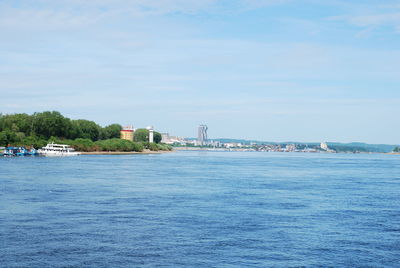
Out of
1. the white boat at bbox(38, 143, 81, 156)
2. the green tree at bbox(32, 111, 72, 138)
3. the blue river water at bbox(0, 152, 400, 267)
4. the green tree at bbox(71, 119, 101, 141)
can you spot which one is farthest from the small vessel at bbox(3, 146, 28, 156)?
the blue river water at bbox(0, 152, 400, 267)

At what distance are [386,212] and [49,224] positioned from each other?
23.5 meters

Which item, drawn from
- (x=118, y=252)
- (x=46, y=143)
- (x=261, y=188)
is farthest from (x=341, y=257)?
(x=46, y=143)

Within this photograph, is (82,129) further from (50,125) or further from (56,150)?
(56,150)

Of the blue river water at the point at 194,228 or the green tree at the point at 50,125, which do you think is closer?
the blue river water at the point at 194,228

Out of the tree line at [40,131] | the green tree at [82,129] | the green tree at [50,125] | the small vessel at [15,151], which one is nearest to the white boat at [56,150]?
the tree line at [40,131]

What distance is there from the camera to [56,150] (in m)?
152

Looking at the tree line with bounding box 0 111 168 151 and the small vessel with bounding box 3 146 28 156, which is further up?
the tree line with bounding box 0 111 168 151

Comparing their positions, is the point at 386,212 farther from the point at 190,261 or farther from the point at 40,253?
the point at 40,253

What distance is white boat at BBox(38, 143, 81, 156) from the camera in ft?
486

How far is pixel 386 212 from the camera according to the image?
36.8m

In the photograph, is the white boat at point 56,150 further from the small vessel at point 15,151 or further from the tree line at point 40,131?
the small vessel at point 15,151

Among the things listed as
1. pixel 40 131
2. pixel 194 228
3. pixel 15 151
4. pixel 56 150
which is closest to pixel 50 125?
pixel 40 131

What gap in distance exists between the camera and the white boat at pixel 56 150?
486 feet

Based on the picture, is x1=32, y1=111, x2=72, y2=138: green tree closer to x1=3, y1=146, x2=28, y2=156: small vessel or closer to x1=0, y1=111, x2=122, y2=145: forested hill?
x1=0, y1=111, x2=122, y2=145: forested hill
